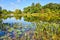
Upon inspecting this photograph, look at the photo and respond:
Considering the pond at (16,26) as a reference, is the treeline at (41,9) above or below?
above

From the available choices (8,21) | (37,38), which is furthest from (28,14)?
(37,38)

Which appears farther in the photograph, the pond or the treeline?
the treeline

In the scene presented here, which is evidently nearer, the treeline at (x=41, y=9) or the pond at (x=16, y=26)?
the pond at (x=16, y=26)

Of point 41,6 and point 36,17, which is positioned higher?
point 41,6

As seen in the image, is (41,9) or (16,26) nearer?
(16,26)

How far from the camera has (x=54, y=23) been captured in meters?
3.15

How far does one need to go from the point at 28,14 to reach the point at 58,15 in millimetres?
564

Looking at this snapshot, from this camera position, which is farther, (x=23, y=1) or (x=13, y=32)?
(x=23, y=1)

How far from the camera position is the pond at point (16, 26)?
9.21 ft

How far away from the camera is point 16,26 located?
2969 mm

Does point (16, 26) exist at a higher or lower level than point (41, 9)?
lower

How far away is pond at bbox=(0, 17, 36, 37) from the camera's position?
9.21 ft

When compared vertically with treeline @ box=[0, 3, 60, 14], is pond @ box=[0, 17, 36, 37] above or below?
below

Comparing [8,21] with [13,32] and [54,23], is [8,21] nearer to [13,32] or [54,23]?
[13,32]
